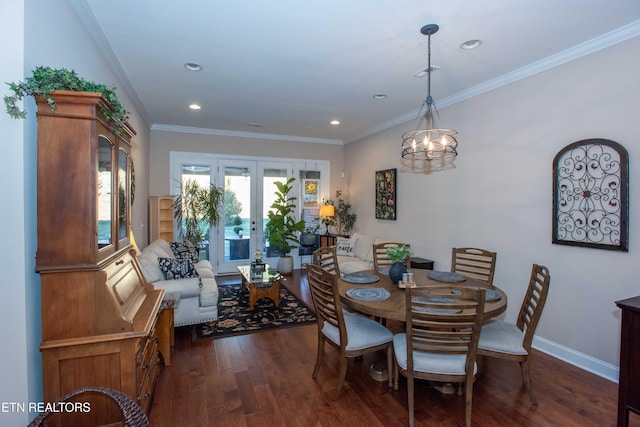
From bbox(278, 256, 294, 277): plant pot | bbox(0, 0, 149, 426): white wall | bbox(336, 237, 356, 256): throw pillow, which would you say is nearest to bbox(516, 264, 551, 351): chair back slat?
bbox(0, 0, 149, 426): white wall

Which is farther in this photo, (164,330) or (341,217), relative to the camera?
(341,217)

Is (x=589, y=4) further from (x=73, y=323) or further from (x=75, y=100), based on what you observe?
(x=73, y=323)

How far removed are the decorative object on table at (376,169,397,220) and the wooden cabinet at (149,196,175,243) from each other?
3736mm

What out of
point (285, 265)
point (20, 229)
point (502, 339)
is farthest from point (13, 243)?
point (285, 265)

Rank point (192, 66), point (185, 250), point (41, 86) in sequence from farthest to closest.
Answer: point (185, 250) → point (192, 66) → point (41, 86)

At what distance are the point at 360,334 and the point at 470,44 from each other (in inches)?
106

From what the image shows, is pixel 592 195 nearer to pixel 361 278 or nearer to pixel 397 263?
pixel 397 263

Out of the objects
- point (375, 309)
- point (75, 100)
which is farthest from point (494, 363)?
point (75, 100)

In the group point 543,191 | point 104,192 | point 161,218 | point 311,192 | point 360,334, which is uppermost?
point 311,192

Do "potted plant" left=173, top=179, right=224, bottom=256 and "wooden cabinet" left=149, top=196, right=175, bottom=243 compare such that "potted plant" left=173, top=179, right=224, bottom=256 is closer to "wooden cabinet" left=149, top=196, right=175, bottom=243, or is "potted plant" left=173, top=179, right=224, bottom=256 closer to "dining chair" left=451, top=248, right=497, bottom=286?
"wooden cabinet" left=149, top=196, right=175, bottom=243


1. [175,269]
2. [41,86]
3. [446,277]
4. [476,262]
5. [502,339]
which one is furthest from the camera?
[476,262]

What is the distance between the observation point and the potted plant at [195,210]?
589 centimetres

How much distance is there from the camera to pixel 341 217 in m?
6.95

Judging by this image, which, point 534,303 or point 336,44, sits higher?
point 336,44
